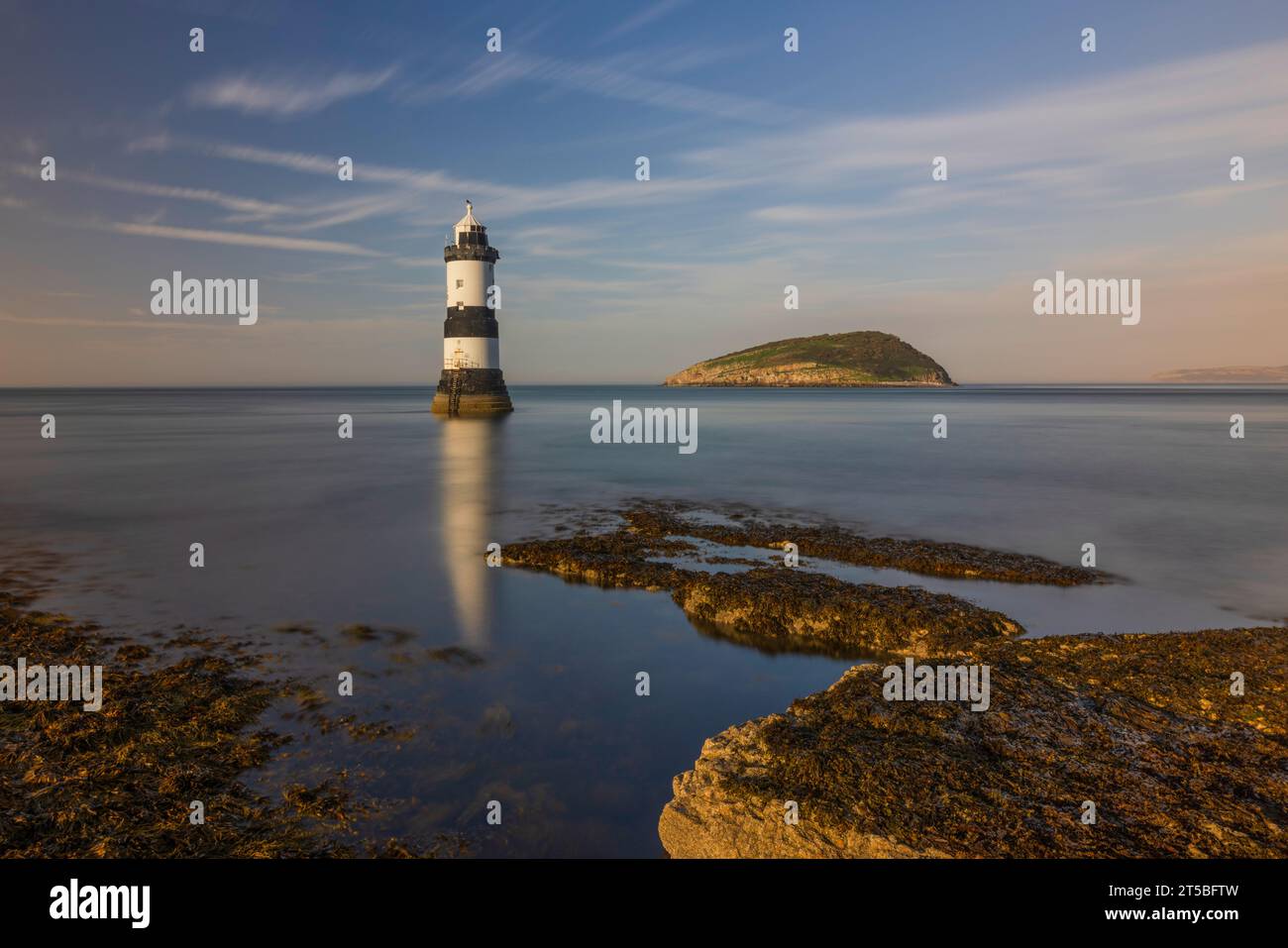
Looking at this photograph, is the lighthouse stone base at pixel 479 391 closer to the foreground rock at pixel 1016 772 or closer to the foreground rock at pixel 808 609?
the foreground rock at pixel 808 609

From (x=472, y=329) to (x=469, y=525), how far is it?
1424 inches

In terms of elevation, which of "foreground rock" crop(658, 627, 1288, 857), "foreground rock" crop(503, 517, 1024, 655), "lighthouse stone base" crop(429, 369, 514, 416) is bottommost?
"foreground rock" crop(658, 627, 1288, 857)

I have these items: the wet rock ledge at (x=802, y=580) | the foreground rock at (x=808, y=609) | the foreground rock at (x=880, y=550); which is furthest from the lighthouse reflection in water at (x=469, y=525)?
the foreground rock at (x=880, y=550)

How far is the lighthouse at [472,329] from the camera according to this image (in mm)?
51562

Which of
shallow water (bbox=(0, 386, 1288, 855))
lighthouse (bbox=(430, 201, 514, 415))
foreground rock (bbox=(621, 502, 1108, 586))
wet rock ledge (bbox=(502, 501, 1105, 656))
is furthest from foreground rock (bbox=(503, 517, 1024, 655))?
lighthouse (bbox=(430, 201, 514, 415))

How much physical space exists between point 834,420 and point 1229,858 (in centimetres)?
7948

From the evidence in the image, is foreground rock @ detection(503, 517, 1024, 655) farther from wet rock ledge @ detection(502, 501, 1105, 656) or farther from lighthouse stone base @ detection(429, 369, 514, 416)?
lighthouse stone base @ detection(429, 369, 514, 416)

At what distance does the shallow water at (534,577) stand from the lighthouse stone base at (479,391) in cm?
1616

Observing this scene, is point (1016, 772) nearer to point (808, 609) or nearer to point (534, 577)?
point (808, 609)

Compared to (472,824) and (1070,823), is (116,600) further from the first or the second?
(1070,823)

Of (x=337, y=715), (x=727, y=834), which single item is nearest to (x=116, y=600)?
(x=337, y=715)

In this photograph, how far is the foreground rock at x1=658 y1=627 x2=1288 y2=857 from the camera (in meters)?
5.93

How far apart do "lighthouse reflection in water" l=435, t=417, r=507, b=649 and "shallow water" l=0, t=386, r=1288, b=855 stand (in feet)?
0.46

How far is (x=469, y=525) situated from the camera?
2189cm
